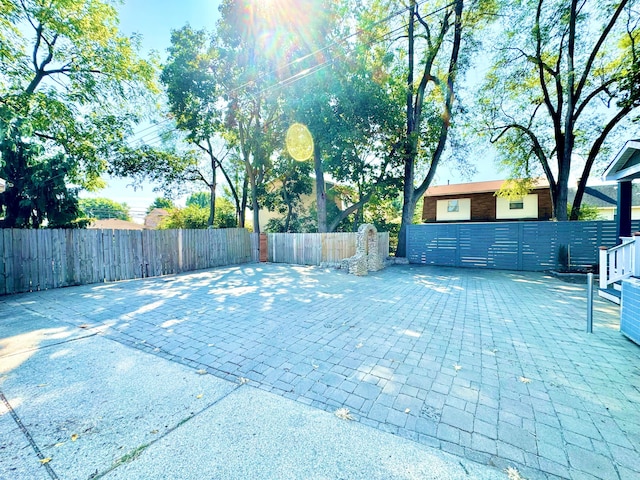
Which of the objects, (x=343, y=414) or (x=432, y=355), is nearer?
(x=343, y=414)

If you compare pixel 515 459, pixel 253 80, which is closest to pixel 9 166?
pixel 253 80

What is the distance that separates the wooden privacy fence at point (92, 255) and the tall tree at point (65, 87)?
2503 mm

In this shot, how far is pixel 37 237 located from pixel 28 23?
26.2 feet

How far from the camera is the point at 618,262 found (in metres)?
5.16

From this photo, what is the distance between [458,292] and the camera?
6508 millimetres

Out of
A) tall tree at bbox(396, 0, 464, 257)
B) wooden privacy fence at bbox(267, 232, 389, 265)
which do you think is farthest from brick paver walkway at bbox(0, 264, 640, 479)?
tall tree at bbox(396, 0, 464, 257)

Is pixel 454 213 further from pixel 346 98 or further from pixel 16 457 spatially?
pixel 16 457

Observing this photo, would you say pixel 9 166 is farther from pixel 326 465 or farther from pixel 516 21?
pixel 516 21

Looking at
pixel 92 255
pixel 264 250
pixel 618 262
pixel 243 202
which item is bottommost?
pixel 264 250

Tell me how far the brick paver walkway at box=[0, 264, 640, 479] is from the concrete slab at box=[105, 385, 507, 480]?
0.16 metres

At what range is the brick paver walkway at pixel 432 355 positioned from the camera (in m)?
1.92

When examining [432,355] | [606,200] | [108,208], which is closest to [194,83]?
[432,355]

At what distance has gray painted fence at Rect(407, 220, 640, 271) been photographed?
8.67 metres

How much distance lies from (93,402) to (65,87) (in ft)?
42.1
